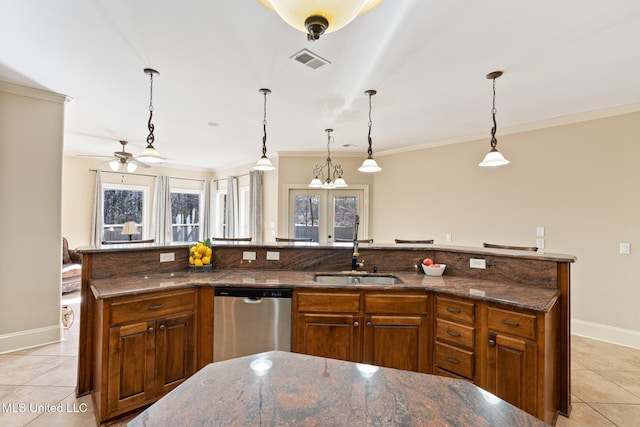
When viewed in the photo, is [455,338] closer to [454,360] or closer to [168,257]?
[454,360]

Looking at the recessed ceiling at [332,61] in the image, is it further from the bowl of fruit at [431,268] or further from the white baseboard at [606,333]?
→ the white baseboard at [606,333]

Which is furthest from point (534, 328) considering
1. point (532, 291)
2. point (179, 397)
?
point (179, 397)

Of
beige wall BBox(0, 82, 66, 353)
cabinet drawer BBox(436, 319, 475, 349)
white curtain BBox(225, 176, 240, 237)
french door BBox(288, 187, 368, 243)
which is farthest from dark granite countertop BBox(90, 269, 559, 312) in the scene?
white curtain BBox(225, 176, 240, 237)

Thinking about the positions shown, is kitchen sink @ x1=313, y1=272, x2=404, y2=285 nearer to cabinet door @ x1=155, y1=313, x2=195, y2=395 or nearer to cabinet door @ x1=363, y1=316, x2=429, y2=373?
cabinet door @ x1=363, y1=316, x2=429, y2=373

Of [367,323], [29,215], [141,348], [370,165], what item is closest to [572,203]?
[370,165]

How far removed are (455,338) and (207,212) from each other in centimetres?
744

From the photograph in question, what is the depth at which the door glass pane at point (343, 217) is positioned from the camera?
245 inches

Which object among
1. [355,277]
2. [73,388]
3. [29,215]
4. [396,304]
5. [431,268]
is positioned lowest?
[73,388]

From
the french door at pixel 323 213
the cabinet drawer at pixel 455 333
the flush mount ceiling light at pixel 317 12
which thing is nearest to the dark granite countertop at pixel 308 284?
the cabinet drawer at pixel 455 333

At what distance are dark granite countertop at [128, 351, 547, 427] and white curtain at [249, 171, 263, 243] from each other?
18.5 ft

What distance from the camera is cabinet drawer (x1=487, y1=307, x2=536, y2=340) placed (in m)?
1.85

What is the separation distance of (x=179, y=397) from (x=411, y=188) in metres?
5.24

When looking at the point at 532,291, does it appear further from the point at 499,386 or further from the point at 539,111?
the point at 539,111

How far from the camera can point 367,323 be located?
7.70 feet
